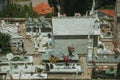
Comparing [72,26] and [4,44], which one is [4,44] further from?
[72,26]

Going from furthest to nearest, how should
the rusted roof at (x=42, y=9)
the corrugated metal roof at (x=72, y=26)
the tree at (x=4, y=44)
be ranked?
the rusted roof at (x=42, y=9)
the tree at (x=4, y=44)
the corrugated metal roof at (x=72, y=26)

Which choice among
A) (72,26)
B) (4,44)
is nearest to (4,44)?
(4,44)

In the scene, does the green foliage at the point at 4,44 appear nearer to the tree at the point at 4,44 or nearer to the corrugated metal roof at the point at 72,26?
the tree at the point at 4,44

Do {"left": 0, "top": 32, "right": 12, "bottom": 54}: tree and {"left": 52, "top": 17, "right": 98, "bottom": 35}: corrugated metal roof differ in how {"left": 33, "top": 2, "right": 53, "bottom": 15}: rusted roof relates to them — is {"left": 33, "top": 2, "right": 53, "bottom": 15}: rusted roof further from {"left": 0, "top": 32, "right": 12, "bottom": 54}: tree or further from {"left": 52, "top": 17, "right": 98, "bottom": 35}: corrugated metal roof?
{"left": 52, "top": 17, "right": 98, "bottom": 35}: corrugated metal roof

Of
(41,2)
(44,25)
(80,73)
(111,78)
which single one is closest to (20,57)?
(80,73)

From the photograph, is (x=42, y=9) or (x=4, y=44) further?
(x=42, y=9)

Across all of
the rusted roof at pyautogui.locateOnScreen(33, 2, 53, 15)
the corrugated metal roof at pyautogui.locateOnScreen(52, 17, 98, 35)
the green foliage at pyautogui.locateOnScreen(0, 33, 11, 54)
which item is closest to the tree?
the green foliage at pyautogui.locateOnScreen(0, 33, 11, 54)

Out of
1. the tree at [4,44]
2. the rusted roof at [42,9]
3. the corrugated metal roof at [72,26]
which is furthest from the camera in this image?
the rusted roof at [42,9]

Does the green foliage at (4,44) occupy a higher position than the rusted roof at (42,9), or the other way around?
the rusted roof at (42,9)

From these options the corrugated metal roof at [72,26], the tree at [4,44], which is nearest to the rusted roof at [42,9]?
the tree at [4,44]

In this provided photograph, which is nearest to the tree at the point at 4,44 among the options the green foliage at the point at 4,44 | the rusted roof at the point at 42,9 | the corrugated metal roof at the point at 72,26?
the green foliage at the point at 4,44

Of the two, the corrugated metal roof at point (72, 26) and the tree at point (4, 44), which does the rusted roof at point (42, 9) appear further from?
the corrugated metal roof at point (72, 26)

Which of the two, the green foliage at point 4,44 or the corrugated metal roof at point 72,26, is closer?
the corrugated metal roof at point 72,26
